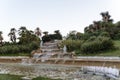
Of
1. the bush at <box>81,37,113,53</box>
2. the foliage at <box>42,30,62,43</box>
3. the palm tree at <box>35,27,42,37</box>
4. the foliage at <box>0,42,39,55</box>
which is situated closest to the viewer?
the bush at <box>81,37,113,53</box>

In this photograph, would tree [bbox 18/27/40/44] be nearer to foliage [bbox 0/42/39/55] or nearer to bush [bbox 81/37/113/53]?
foliage [bbox 0/42/39/55]

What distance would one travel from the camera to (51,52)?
68.2m

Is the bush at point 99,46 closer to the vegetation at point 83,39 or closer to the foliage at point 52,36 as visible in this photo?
the vegetation at point 83,39

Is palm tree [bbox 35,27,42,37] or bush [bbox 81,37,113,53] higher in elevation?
palm tree [bbox 35,27,42,37]

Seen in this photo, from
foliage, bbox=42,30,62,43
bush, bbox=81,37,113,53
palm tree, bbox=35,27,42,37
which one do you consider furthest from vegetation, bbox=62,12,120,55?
palm tree, bbox=35,27,42,37

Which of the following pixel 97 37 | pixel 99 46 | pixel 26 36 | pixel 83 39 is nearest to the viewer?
pixel 99 46

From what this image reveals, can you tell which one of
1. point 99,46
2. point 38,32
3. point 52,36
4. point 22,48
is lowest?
point 99,46

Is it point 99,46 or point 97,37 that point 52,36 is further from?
point 99,46

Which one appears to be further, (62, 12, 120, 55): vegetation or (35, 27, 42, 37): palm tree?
(35, 27, 42, 37): palm tree

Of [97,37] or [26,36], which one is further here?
[26,36]

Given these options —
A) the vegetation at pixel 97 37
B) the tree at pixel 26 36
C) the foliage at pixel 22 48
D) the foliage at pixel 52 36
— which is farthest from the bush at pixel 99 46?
the foliage at pixel 52 36

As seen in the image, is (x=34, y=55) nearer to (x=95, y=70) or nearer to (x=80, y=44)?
(x=80, y=44)

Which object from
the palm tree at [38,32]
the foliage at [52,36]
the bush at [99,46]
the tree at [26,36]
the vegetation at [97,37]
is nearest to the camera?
the bush at [99,46]

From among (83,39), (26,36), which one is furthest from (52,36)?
(83,39)
